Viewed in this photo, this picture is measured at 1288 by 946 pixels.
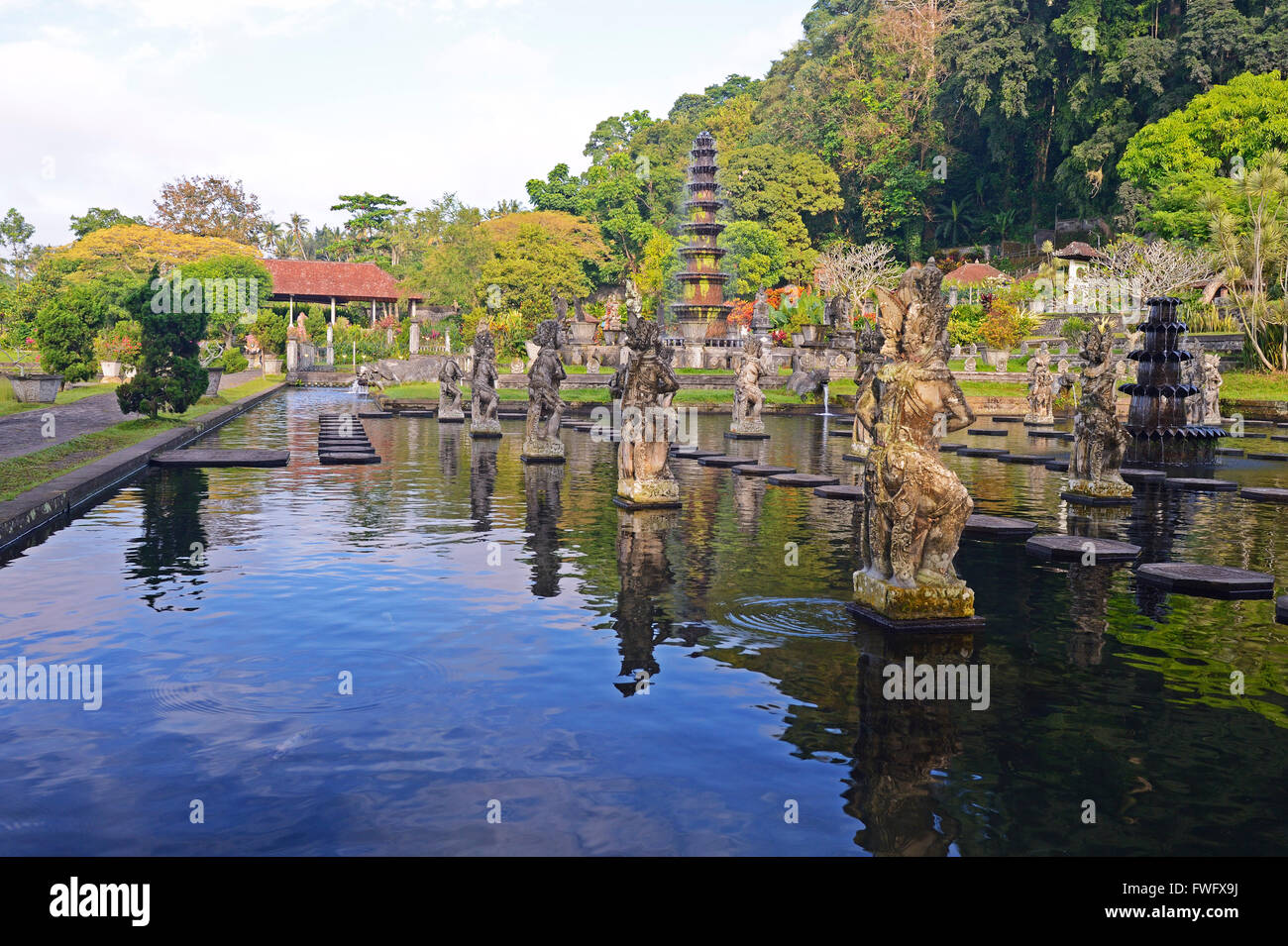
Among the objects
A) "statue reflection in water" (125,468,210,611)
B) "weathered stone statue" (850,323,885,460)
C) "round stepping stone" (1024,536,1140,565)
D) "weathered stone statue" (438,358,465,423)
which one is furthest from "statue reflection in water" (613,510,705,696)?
"weathered stone statue" (438,358,465,423)

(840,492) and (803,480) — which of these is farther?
(803,480)

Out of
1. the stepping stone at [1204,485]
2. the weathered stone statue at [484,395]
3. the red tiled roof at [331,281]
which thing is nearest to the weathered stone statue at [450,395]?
the weathered stone statue at [484,395]

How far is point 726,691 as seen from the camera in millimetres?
6023

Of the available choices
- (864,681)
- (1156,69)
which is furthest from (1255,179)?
(864,681)

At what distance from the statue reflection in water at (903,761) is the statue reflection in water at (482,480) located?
6.28 meters

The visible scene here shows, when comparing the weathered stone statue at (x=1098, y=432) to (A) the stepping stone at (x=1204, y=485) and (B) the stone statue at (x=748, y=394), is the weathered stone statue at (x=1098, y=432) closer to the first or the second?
(A) the stepping stone at (x=1204, y=485)

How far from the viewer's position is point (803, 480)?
15.9m

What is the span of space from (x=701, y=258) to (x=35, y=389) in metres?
34.2

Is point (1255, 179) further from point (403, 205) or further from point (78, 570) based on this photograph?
point (403, 205)

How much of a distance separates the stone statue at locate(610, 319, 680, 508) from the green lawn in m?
19.3

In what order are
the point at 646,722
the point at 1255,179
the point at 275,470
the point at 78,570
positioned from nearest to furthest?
the point at 646,722 → the point at 78,570 → the point at 275,470 → the point at 1255,179

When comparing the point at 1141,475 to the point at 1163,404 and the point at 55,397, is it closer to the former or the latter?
the point at 1163,404

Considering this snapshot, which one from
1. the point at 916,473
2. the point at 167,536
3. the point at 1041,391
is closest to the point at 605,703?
the point at 916,473
